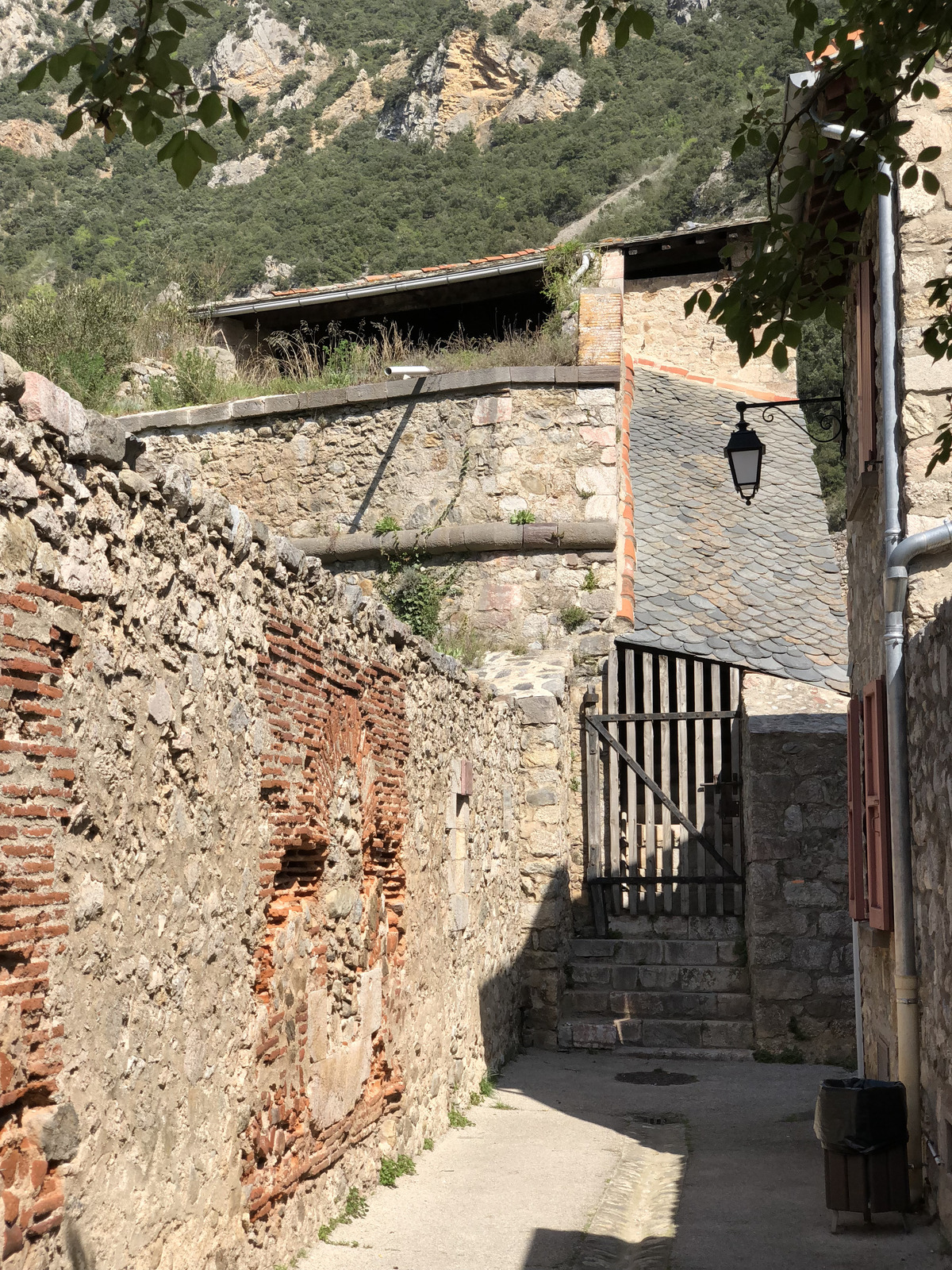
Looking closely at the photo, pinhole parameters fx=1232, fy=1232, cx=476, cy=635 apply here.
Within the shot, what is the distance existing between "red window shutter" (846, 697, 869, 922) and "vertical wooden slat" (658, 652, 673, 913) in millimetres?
4192

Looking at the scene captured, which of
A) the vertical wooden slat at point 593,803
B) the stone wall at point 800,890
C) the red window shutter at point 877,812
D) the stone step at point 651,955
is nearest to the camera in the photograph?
the red window shutter at point 877,812

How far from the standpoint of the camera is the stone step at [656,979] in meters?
10.5

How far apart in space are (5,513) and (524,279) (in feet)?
43.7

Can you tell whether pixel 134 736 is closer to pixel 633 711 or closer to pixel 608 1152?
pixel 608 1152

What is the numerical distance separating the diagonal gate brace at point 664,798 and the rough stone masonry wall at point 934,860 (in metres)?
5.62

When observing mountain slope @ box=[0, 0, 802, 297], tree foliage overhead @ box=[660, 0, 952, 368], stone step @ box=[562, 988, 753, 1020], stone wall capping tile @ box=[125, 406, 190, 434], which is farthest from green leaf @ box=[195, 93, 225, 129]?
mountain slope @ box=[0, 0, 802, 297]

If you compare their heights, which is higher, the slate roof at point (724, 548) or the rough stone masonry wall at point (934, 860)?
the slate roof at point (724, 548)

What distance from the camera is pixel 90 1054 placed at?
316 centimetres

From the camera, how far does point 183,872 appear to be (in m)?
3.79

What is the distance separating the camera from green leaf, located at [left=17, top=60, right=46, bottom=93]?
2906 millimetres

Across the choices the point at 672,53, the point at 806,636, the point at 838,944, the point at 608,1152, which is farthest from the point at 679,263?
the point at 672,53

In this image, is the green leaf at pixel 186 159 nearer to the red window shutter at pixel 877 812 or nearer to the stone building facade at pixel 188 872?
the stone building facade at pixel 188 872

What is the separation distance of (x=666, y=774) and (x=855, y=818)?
4556 millimetres

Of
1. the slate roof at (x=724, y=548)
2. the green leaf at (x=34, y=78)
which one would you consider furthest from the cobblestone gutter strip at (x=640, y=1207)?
the slate roof at (x=724, y=548)
